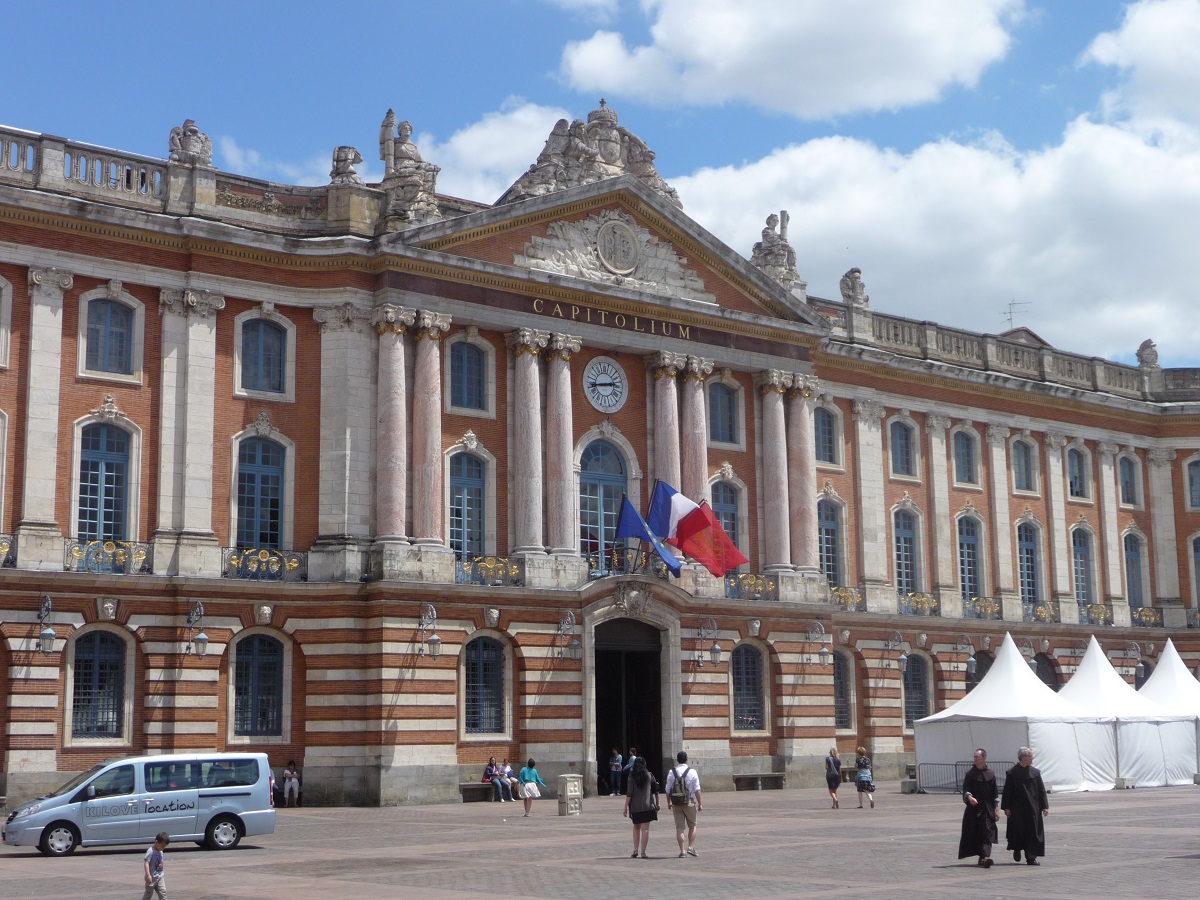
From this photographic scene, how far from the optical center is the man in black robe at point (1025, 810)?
2317 centimetres

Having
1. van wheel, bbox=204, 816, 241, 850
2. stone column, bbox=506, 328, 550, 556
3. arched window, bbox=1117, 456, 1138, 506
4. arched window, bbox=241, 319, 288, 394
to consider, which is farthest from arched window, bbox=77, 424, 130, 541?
arched window, bbox=1117, 456, 1138, 506

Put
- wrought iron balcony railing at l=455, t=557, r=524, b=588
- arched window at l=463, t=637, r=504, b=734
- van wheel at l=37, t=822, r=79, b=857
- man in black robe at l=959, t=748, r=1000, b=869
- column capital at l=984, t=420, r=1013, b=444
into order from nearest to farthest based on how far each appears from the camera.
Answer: man in black robe at l=959, t=748, r=1000, b=869 < van wheel at l=37, t=822, r=79, b=857 < arched window at l=463, t=637, r=504, b=734 < wrought iron balcony railing at l=455, t=557, r=524, b=588 < column capital at l=984, t=420, r=1013, b=444

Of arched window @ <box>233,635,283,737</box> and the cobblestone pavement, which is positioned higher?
arched window @ <box>233,635,283,737</box>

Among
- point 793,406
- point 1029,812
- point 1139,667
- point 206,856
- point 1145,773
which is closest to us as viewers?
point 1029,812

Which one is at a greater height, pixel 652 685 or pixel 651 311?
pixel 651 311

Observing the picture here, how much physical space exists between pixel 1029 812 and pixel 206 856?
1351 centimetres

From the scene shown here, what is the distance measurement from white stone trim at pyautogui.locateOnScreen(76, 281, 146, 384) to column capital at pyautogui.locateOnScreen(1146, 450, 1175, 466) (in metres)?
40.0

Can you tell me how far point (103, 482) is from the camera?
38.4m

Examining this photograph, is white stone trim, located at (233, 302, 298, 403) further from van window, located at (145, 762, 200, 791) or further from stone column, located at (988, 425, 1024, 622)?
stone column, located at (988, 425, 1024, 622)

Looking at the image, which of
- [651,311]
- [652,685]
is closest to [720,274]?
[651,311]

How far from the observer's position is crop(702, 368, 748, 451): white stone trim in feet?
157

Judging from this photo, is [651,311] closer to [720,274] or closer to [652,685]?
[720,274]

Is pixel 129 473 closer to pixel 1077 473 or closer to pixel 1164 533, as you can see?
pixel 1077 473

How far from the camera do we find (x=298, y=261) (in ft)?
135
